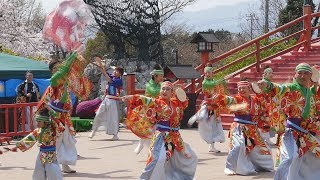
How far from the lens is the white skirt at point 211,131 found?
12.2 m

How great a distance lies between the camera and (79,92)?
10.2 meters

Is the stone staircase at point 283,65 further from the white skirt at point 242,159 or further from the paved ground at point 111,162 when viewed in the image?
the white skirt at point 242,159

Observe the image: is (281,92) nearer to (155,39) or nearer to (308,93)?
(308,93)

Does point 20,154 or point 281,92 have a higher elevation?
point 281,92

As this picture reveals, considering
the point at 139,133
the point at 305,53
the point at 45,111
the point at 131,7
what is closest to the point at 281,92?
the point at 139,133

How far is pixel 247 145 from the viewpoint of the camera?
382 inches

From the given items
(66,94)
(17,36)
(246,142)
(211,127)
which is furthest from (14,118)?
(17,36)

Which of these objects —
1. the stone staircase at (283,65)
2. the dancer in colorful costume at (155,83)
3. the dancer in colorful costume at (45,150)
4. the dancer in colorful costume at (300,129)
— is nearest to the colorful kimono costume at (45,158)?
the dancer in colorful costume at (45,150)

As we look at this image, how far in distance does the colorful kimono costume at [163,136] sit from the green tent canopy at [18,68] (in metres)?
8.69

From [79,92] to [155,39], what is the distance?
53.4ft

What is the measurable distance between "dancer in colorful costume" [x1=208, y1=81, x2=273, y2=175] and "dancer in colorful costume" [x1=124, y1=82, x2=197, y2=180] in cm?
128

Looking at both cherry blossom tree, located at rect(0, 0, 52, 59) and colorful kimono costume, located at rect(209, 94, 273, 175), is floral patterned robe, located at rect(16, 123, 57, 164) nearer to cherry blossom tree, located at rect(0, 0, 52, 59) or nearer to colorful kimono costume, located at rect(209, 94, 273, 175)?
colorful kimono costume, located at rect(209, 94, 273, 175)

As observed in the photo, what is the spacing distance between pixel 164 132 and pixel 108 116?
6.86m

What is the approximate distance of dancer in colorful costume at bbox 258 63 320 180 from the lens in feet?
24.6
